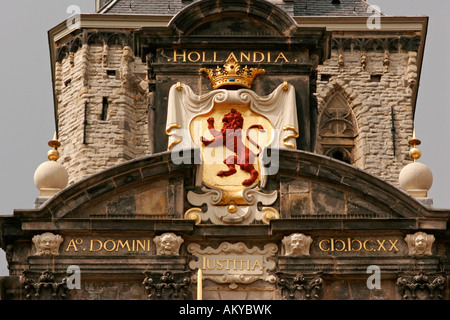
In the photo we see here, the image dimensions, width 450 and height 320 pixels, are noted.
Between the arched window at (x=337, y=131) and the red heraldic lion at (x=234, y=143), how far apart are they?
17969 mm

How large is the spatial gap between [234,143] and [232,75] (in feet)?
6.71

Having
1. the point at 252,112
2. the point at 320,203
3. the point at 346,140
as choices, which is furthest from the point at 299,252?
the point at 346,140

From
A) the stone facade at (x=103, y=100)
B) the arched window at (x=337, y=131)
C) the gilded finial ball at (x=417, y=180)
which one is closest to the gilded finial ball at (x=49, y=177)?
the gilded finial ball at (x=417, y=180)

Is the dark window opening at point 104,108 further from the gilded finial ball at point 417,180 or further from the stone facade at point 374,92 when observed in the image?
the gilded finial ball at point 417,180

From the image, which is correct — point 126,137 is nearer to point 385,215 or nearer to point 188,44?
point 188,44

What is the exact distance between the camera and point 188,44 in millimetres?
44219

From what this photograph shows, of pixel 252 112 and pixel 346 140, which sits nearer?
pixel 252 112

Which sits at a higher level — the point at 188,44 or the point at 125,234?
the point at 188,44

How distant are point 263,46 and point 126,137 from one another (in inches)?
683

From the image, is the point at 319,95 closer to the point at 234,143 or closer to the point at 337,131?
the point at 337,131

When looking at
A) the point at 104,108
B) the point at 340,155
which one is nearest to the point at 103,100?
the point at 104,108

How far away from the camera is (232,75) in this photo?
43500 mm

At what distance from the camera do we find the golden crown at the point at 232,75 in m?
43.4

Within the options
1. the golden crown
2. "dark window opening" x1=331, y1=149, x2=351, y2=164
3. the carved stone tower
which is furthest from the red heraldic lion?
"dark window opening" x1=331, y1=149, x2=351, y2=164
